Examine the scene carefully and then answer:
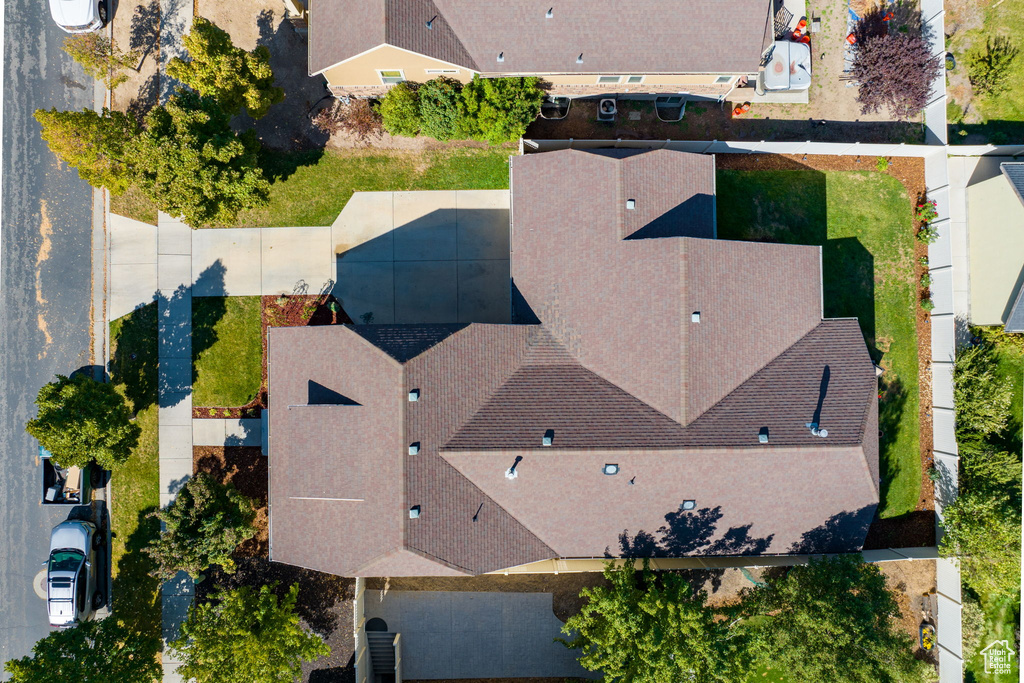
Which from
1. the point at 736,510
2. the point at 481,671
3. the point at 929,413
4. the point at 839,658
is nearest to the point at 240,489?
the point at 481,671

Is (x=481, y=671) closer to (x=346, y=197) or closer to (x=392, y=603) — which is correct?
(x=392, y=603)

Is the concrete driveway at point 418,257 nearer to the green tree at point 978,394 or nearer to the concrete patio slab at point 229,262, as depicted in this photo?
the concrete patio slab at point 229,262

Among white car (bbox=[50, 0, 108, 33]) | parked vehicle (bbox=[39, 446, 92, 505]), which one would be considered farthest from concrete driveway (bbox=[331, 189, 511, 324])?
parked vehicle (bbox=[39, 446, 92, 505])

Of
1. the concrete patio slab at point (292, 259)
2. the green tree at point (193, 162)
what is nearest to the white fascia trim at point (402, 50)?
the green tree at point (193, 162)

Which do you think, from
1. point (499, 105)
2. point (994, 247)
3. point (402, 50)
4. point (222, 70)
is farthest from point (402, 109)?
point (994, 247)

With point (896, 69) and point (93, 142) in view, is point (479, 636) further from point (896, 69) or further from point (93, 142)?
point (896, 69)

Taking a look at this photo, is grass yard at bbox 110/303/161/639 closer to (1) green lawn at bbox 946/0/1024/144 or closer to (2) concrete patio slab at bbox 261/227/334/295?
(2) concrete patio slab at bbox 261/227/334/295
